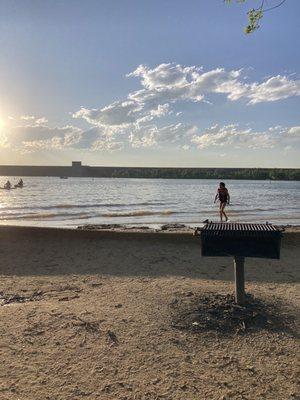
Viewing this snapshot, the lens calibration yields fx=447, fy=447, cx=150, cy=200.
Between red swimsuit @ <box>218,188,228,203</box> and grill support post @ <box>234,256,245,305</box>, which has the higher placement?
red swimsuit @ <box>218,188,228,203</box>

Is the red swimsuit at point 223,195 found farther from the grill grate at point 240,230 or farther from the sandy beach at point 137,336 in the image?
the grill grate at point 240,230

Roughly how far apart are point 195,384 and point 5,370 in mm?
1996

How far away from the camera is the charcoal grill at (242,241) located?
5.82 meters

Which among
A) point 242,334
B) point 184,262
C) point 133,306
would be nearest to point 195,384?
point 242,334

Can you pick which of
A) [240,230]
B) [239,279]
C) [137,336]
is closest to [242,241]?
[240,230]

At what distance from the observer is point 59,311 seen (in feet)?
21.3

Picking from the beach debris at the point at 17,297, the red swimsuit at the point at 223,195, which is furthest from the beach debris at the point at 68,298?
the red swimsuit at the point at 223,195

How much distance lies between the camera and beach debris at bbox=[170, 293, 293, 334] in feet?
19.2

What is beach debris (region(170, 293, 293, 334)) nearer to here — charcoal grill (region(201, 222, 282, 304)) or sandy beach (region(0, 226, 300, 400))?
sandy beach (region(0, 226, 300, 400))

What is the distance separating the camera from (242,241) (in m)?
5.92

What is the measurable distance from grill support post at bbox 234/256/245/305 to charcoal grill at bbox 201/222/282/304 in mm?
282

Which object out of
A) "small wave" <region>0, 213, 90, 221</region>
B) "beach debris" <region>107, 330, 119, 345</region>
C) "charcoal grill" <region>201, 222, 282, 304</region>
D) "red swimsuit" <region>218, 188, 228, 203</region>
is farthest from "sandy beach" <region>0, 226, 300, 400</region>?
"small wave" <region>0, 213, 90, 221</region>

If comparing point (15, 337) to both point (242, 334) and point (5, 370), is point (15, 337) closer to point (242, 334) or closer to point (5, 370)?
point (5, 370)

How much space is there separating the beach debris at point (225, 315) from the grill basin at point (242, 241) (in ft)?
2.95
